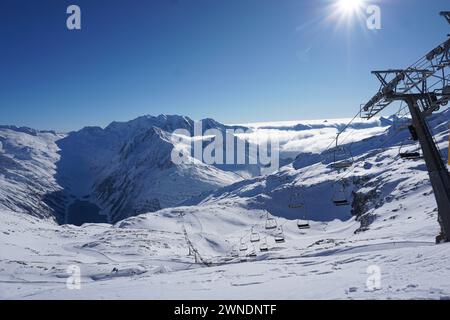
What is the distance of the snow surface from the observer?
61.8 ft

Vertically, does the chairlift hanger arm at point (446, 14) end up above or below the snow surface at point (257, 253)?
above

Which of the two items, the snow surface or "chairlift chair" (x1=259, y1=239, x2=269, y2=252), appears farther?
"chairlift chair" (x1=259, y1=239, x2=269, y2=252)

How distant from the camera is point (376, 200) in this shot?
156 meters

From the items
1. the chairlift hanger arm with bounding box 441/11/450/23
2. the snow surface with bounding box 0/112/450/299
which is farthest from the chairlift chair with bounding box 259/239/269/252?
the chairlift hanger arm with bounding box 441/11/450/23

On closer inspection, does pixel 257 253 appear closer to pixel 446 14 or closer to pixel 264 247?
pixel 264 247

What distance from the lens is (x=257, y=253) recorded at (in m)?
108

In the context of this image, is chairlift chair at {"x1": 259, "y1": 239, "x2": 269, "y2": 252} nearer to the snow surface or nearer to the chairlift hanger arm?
the snow surface

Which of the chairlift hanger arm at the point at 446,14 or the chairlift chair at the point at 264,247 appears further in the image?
the chairlift chair at the point at 264,247

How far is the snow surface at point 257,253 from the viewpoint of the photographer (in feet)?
61.8

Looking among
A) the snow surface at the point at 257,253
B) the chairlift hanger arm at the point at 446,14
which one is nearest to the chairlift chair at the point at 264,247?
the snow surface at the point at 257,253

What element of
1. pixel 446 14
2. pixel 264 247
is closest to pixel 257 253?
pixel 264 247

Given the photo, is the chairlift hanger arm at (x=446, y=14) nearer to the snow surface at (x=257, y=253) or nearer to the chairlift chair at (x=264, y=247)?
the snow surface at (x=257, y=253)

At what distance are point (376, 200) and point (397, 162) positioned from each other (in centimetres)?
4552
